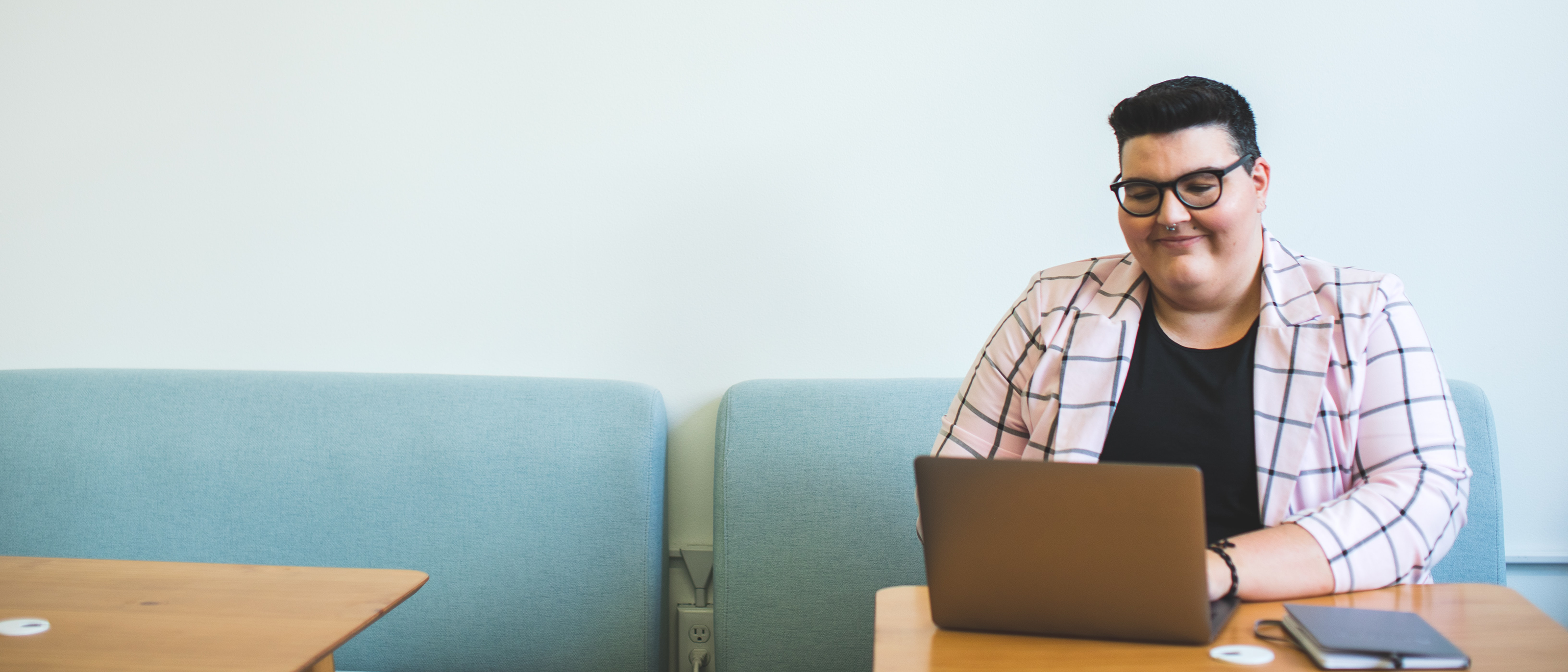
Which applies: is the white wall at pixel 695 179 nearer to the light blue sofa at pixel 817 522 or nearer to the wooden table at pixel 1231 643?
the light blue sofa at pixel 817 522

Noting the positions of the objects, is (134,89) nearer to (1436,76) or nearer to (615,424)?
(615,424)

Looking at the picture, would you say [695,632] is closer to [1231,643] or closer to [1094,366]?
[1094,366]

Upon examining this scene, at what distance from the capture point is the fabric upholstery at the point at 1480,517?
142 centimetres

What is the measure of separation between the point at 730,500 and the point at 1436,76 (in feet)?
4.55

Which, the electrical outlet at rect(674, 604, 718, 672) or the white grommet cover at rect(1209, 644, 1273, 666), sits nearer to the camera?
the white grommet cover at rect(1209, 644, 1273, 666)

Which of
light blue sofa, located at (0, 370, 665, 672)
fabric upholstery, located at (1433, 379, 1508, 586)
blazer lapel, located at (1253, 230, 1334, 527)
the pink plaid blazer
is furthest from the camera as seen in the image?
light blue sofa, located at (0, 370, 665, 672)

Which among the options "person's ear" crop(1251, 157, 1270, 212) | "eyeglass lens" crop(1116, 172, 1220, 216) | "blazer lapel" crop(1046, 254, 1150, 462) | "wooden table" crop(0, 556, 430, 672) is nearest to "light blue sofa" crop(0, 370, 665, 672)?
"wooden table" crop(0, 556, 430, 672)

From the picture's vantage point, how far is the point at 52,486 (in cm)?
165

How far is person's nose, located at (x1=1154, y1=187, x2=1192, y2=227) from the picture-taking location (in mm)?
1118

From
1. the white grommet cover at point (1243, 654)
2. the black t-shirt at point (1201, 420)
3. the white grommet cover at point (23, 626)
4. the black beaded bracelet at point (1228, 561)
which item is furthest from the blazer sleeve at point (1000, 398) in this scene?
the white grommet cover at point (23, 626)

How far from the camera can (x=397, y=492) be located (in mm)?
1596

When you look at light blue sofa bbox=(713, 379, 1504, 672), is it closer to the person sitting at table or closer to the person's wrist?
the person sitting at table

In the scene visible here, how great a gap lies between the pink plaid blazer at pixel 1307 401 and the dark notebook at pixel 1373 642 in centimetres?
16

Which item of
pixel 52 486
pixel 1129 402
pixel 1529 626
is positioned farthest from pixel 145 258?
pixel 1529 626
